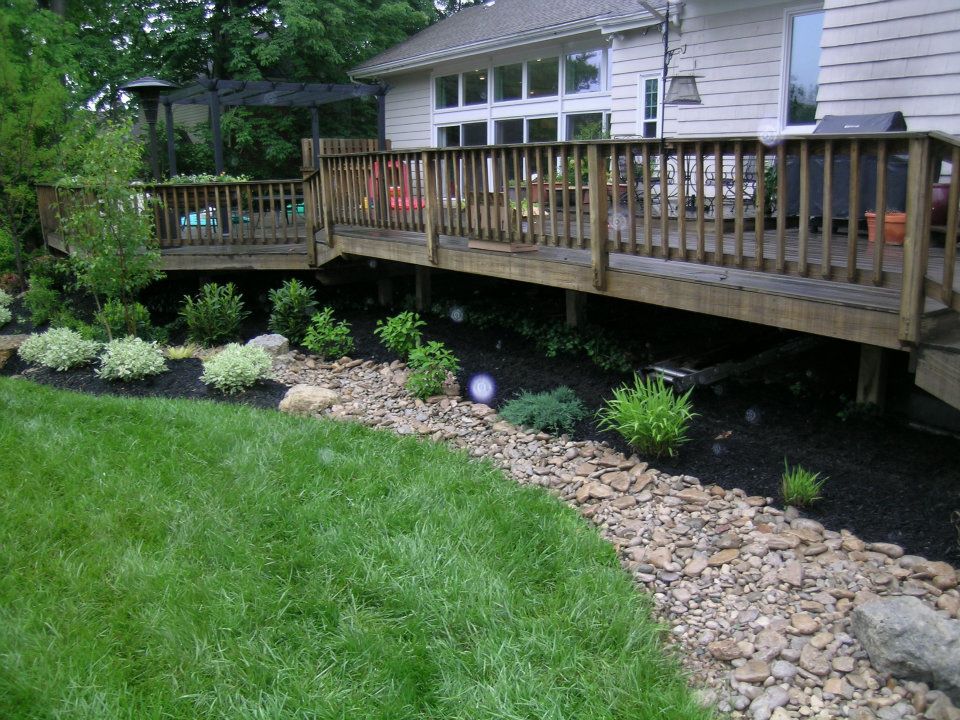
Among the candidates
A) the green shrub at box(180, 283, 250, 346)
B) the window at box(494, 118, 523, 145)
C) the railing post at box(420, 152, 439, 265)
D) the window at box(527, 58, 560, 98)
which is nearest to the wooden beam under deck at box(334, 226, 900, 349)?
the railing post at box(420, 152, 439, 265)

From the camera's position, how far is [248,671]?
3.16 meters

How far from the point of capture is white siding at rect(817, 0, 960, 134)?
20.9 ft

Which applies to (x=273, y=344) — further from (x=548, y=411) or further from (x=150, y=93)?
(x=150, y=93)

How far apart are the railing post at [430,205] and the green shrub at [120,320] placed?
12.5 feet

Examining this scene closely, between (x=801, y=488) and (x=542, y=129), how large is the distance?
11048 millimetres

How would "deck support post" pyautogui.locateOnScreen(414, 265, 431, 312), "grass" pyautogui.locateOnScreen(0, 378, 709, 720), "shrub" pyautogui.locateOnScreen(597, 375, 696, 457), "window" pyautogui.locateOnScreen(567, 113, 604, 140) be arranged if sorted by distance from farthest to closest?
"window" pyautogui.locateOnScreen(567, 113, 604, 140) < "deck support post" pyautogui.locateOnScreen(414, 265, 431, 312) < "shrub" pyautogui.locateOnScreen(597, 375, 696, 457) < "grass" pyautogui.locateOnScreen(0, 378, 709, 720)

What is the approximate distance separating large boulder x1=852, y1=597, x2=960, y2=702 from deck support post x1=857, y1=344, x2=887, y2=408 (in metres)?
2.08

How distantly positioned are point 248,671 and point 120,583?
88 centimetres

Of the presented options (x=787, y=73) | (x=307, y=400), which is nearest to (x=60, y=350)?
(x=307, y=400)

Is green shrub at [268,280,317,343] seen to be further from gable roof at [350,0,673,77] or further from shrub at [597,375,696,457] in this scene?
gable roof at [350,0,673,77]

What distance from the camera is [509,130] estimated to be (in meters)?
15.3

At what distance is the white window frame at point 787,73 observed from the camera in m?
8.52

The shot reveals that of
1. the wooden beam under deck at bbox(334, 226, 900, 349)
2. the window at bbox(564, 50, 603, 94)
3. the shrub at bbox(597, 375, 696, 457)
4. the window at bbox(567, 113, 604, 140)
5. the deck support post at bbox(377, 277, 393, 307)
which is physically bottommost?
the shrub at bbox(597, 375, 696, 457)

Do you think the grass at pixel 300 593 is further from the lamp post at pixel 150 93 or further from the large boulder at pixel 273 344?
the lamp post at pixel 150 93
